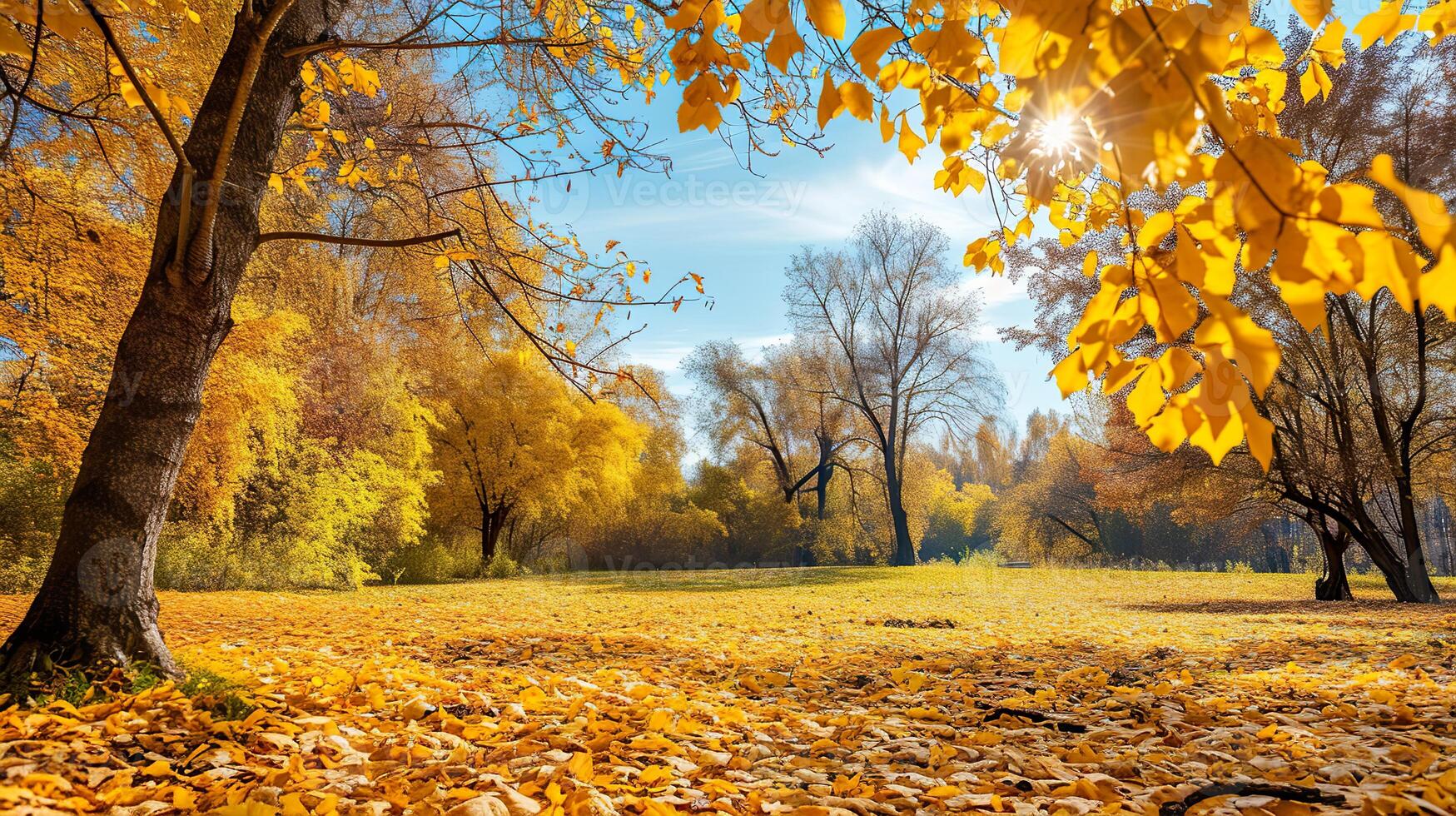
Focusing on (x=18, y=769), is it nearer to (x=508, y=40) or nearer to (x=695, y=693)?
(x=695, y=693)

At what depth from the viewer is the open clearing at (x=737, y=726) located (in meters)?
1.66

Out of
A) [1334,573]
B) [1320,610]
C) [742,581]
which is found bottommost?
[742,581]

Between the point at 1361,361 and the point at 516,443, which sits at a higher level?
the point at 1361,361

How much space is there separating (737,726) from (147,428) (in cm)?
249

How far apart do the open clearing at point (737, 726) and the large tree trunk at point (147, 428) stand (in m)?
0.27

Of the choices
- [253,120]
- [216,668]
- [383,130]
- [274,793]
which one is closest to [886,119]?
[274,793]

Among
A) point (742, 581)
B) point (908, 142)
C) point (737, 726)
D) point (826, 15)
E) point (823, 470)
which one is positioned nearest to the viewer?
point (826, 15)

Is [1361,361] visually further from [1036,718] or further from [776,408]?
[776,408]

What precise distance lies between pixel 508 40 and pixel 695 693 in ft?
9.16

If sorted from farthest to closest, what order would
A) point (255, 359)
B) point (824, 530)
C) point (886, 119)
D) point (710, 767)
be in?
point (824, 530) → point (255, 359) → point (710, 767) → point (886, 119)

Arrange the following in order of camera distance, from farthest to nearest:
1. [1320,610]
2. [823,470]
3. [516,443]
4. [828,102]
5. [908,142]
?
[823,470]
[516,443]
[1320,610]
[908,142]
[828,102]

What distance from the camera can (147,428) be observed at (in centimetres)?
252

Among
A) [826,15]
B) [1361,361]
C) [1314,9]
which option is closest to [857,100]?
[826,15]

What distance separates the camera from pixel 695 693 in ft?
9.52
